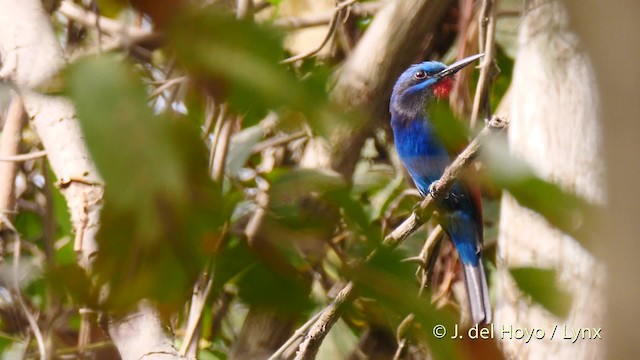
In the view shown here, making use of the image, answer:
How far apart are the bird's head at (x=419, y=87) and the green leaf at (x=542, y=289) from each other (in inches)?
71.3

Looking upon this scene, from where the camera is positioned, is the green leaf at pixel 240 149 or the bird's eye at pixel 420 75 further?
the bird's eye at pixel 420 75

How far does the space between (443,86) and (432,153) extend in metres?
0.19

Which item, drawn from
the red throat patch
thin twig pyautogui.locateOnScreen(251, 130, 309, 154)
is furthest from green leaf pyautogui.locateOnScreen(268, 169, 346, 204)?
the red throat patch

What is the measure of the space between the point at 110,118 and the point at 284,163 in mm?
1984

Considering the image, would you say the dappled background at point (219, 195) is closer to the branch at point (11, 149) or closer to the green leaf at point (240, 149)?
the green leaf at point (240, 149)

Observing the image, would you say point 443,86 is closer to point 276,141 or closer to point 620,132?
point 276,141

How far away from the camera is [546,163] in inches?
73.4

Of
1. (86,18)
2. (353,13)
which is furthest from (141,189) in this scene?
(353,13)

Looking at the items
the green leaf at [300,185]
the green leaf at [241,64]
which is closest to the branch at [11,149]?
the green leaf at [300,185]

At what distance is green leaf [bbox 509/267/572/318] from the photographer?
61cm

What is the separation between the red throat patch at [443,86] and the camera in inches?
97.2

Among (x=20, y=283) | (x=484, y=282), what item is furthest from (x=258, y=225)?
(x=484, y=282)

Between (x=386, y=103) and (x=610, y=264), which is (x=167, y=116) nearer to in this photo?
(x=610, y=264)

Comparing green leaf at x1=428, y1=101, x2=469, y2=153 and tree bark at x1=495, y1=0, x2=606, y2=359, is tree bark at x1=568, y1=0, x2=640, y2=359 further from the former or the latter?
tree bark at x1=495, y1=0, x2=606, y2=359
